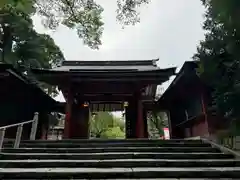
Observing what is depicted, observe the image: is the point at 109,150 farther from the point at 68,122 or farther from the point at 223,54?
the point at 223,54

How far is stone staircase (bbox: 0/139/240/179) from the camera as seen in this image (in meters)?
3.44

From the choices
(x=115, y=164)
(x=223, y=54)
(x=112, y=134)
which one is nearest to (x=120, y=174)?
(x=115, y=164)

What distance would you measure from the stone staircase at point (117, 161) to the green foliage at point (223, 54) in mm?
1203

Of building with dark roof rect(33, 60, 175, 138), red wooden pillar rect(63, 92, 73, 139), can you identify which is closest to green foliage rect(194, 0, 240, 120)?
building with dark roof rect(33, 60, 175, 138)

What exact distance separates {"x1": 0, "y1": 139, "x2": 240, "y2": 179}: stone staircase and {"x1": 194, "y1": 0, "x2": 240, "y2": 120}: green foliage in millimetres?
1203

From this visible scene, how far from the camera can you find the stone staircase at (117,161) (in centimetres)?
344

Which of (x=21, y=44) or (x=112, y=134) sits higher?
(x=21, y=44)

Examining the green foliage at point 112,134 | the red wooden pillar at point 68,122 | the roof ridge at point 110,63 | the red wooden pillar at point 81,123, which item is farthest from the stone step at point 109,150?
the green foliage at point 112,134

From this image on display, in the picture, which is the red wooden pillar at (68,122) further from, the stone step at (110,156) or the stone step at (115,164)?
the stone step at (115,164)

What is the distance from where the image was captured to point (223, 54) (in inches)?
169

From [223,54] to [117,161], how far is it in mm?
3341

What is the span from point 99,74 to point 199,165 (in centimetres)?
520

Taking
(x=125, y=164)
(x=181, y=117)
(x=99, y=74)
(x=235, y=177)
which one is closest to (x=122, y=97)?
(x=99, y=74)

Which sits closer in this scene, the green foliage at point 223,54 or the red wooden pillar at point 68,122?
the green foliage at point 223,54
